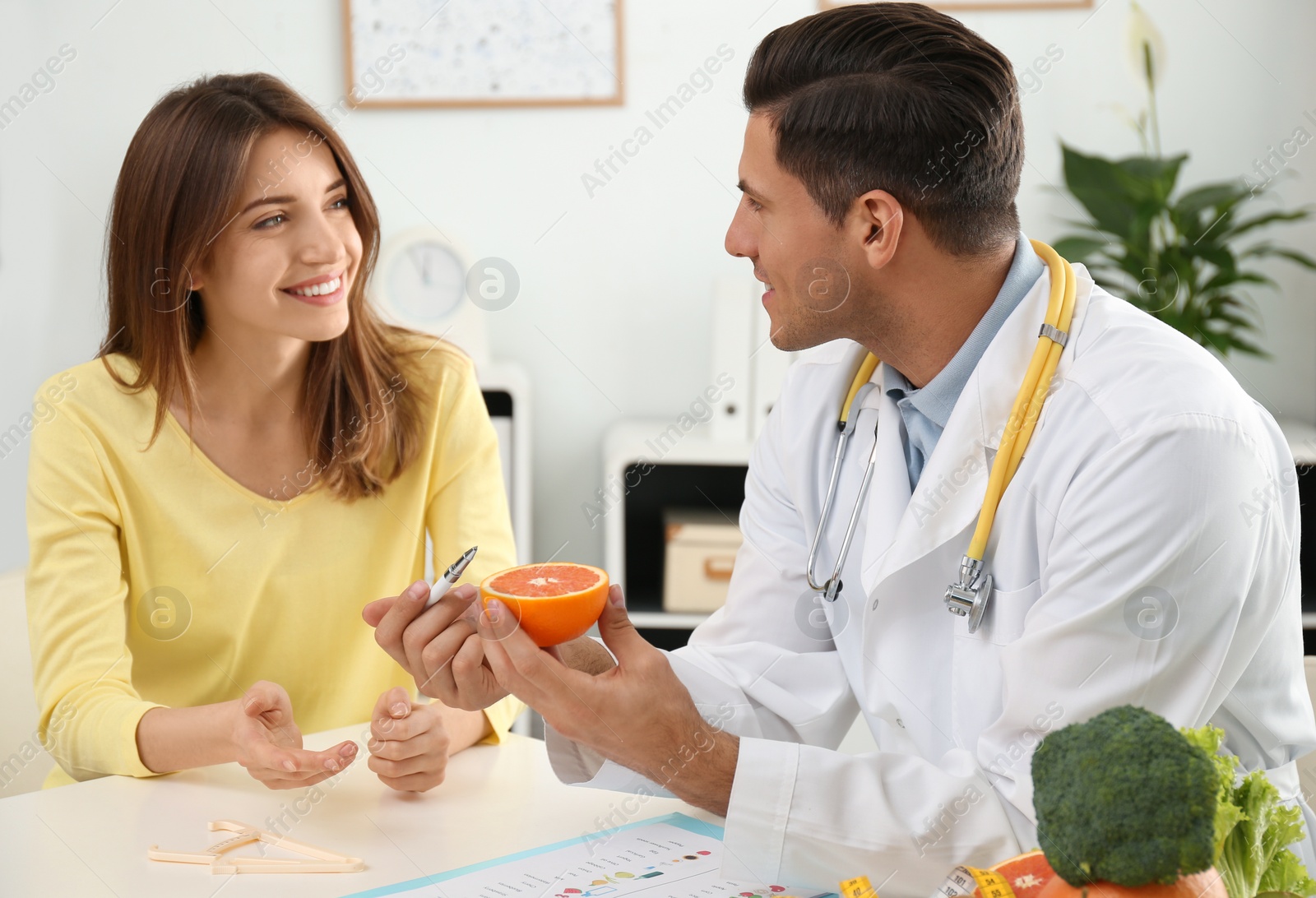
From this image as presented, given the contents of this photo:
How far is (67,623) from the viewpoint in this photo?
1640mm

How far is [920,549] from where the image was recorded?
1.37 m

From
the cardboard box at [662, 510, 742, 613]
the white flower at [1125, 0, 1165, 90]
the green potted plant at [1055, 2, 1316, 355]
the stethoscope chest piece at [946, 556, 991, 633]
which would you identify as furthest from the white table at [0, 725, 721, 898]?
the white flower at [1125, 0, 1165, 90]

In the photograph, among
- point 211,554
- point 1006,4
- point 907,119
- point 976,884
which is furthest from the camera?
point 1006,4

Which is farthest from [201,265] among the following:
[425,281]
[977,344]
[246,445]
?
[425,281]

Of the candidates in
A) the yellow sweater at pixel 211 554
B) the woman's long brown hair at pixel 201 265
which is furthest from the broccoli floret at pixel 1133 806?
the woman's long brown hair at pixel 201 265

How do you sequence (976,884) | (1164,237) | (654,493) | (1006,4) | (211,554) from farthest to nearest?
(654,493) → (1006,4) → (1164,237) → (211,554) → (976,884)

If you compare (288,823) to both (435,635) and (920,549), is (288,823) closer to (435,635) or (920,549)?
(435,635)

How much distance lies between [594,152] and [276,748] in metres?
2.50

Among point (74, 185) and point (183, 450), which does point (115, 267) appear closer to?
point (183, 450)

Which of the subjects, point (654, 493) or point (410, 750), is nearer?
point (410, 750)

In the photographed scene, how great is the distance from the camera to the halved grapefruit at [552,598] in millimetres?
1167

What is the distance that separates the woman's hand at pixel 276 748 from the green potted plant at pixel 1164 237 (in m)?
2.49

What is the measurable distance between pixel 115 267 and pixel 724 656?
1218mm

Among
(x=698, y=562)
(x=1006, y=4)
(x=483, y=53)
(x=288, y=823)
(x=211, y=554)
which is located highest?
(x=1006, y=4)
